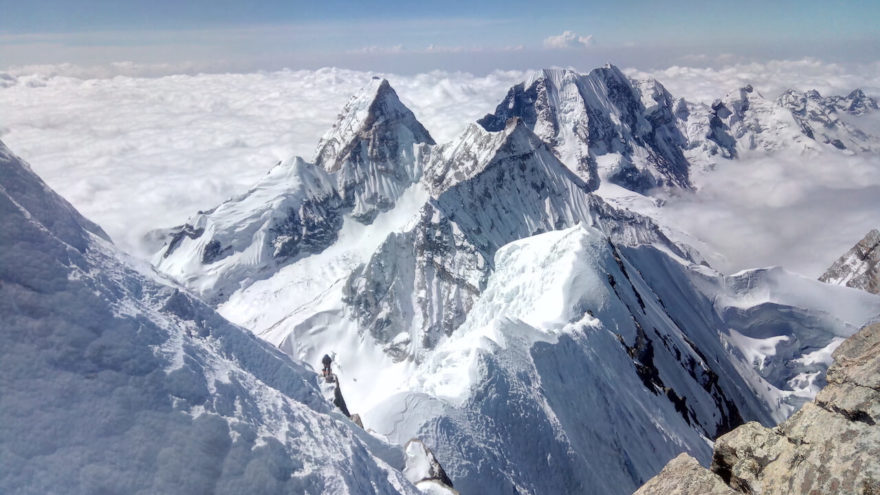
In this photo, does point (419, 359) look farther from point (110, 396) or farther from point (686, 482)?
point (110, 396)

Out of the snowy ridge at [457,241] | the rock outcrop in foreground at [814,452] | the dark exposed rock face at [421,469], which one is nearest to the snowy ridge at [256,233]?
the snowy ridge at [457,241]

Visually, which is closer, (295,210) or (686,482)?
(686,482)

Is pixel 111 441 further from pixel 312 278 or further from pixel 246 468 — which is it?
pixel 312 278

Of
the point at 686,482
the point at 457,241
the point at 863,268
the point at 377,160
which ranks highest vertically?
the point at 377,160

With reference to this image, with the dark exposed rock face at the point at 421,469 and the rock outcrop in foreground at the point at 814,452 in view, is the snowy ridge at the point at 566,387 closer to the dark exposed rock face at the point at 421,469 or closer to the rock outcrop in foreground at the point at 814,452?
the dark exposed rock face at the point at 421,469

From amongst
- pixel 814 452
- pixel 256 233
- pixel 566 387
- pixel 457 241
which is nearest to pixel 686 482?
pixel 814 452

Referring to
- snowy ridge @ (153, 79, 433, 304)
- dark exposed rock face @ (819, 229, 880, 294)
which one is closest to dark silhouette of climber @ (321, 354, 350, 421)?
dark exposed rock face @ (819, 229, 880, 294)
